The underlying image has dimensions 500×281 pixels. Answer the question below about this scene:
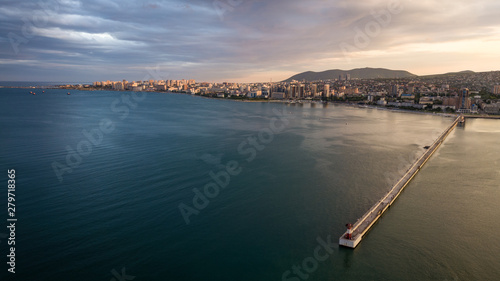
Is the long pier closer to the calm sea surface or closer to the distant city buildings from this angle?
the calm sea surface

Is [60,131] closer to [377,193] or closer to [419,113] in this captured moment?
[377,193]

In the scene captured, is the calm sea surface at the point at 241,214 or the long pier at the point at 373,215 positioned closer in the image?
the calm sea surface at the point at 241,214

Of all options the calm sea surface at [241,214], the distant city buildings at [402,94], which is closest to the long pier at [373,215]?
the calm sea surface at [241,214]

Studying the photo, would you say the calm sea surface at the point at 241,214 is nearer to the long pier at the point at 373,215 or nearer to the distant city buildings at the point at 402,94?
the long pier at the point at 373,215

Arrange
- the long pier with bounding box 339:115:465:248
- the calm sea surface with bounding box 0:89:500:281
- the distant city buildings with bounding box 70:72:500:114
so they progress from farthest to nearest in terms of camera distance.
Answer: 1. the distant city buildings with bounding box 70:72:500:114
2. the long pier with bounding box 339:115:465:248
3. the calm sea surface with bounding box 0:89:500:281

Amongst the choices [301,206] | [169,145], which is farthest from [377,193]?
[169,145]

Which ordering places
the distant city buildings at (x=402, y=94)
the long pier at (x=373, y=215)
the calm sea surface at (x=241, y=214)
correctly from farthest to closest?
the distant city buildings at (x=402, y=94) → the long pier at (x=373, y=215) → the calm sea surface at (x=241, y=214)

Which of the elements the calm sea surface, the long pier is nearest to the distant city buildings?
the calm sea surface

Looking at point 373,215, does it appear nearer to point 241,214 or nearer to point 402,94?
point 241,214
